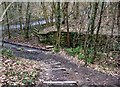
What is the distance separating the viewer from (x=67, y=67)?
13.1m

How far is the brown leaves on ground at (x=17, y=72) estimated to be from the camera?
9.90 meters

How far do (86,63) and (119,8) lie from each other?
642cm

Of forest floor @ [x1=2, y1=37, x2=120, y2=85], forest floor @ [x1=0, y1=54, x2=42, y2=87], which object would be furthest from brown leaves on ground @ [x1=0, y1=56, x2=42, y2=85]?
forest floor @ [x1=2, y1=37, x2=120, y2=85]

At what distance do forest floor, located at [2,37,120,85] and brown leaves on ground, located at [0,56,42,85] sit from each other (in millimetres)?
607

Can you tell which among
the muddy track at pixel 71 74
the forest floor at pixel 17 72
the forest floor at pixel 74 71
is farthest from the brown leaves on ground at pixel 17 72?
the forest floor at pixel 74 71

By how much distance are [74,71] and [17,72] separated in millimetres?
2946

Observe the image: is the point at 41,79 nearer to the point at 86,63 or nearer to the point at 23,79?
the point at 23,79

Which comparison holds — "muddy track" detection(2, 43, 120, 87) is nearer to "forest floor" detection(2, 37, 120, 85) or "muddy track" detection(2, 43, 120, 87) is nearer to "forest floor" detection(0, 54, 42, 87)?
"forest floor" detection(2, 37, 120, 85)

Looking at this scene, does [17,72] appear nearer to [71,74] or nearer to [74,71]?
[71,74]

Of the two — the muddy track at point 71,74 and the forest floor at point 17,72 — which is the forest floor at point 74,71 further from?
the forest floor at point 17,72

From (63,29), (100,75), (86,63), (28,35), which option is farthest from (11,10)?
(100,75)

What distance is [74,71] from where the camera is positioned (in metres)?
12.3

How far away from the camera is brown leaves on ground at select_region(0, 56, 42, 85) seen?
9.90m

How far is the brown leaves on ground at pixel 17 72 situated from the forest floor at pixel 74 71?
0.61 m
